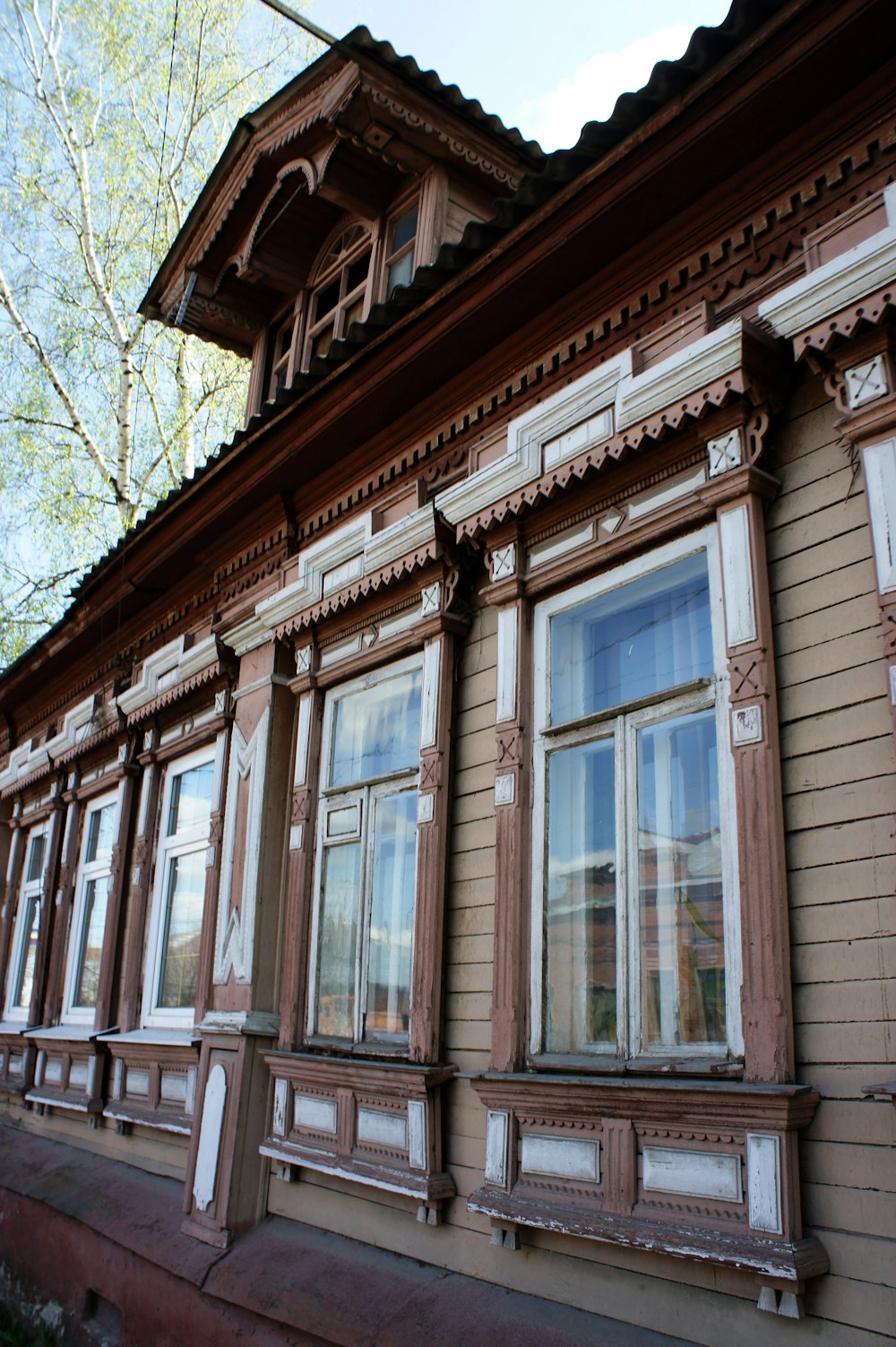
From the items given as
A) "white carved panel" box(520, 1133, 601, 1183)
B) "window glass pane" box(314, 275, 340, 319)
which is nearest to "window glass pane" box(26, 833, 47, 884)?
"window glass pane" box(314, 275, 340, 319)

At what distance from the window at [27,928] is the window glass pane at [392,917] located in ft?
17.8

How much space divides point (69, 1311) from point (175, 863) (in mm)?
2695

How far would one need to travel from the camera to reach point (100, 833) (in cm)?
877

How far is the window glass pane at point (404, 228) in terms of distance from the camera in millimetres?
7441

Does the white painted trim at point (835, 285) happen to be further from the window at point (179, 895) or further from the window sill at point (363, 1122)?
the window at point (179, 895)

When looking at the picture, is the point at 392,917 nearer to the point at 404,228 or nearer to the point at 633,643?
the point at 633,643

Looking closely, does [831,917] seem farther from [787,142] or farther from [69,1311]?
[69,1311]

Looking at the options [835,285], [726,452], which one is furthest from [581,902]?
[835,285]

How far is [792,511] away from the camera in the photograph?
355 centimetres

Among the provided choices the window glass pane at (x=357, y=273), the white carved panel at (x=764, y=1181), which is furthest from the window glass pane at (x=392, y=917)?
the window glass pane at (x=357, y=273)

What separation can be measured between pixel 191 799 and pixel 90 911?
6.59 ft

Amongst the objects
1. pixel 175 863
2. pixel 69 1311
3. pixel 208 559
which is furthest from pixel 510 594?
pixel 69 1311

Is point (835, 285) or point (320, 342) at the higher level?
point (320, 342)

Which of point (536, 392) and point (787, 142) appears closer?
point (787, 142)
